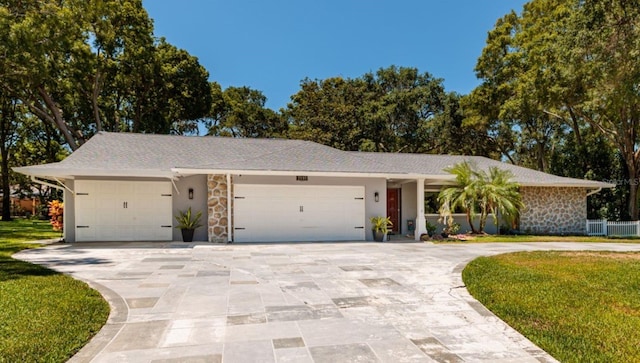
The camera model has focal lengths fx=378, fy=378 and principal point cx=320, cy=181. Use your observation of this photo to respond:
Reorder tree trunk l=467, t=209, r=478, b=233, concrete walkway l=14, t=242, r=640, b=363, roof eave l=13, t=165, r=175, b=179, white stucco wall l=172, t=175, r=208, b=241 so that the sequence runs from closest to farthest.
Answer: concrete walkway l=14, t=242, r=640, b=363 < roof eave l=13, t=165, r=175, b=179 < white stucco wall l=172, t=175, r=208, b=241 < tree trunk l=467, t=209, r=478, b=233

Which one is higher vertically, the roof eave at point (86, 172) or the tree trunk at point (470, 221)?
the roof eave at point (86, 172)

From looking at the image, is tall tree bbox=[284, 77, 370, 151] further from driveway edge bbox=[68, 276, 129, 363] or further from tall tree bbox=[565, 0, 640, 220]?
driveway edge bbox=[68, 276, 129, 363]

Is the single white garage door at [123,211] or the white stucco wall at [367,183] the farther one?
the white stucco wall at [367,183]

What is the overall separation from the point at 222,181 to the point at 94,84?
14.9m

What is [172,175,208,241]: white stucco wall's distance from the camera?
12.7m

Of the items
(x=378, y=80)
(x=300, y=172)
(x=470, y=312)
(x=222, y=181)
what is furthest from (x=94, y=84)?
(x=470, y=312)

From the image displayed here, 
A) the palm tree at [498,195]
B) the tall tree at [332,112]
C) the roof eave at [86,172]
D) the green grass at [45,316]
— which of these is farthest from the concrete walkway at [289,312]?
the tall tree at [332,112]

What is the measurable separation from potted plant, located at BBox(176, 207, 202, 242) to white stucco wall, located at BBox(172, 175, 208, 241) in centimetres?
18

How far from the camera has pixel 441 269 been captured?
7.62 metres

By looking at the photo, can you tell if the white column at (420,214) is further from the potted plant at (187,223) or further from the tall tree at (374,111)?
the tall tree at (374,111)

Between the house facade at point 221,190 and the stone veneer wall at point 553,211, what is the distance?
16.1ft

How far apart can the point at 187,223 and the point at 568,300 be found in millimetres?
10537

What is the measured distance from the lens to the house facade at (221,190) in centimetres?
1210

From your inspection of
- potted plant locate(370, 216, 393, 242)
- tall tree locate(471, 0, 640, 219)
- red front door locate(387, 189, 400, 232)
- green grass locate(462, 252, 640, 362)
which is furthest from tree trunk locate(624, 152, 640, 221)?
potted plant locate(370, 216, 393, 242)
